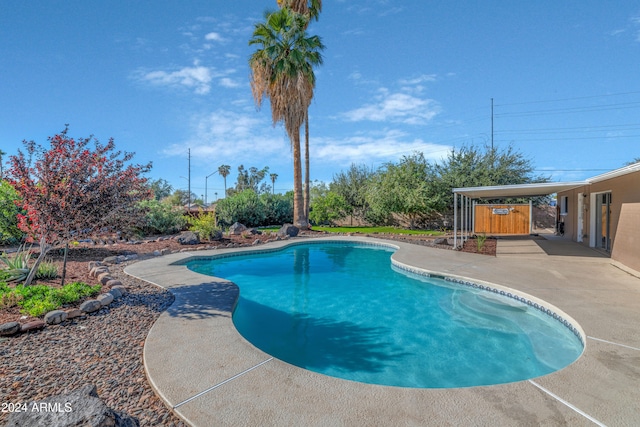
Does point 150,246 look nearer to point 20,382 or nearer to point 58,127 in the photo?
point 58,127

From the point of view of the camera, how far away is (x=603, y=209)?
1144 cm

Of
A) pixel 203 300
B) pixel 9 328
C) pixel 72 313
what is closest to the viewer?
pixel 9 328

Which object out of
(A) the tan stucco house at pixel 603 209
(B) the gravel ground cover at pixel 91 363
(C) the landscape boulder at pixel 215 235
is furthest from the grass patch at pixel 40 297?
(A) the tan stucco house at pixel 603 209

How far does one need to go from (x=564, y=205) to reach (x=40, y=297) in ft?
66.8

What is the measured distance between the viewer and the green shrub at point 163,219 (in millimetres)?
15844

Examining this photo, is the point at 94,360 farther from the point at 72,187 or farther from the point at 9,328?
the point at 72,187

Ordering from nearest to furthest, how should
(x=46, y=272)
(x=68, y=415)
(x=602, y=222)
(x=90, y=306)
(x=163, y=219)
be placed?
1. (x=68, y=415)
2. (x=90, y=306)
3. (x=46, y=272)
4. (x=602, y=222)
5. (x=163, y=219)

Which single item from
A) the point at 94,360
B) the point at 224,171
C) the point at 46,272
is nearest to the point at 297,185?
the point at 46,272

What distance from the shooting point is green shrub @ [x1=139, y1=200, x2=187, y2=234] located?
15844 millimetres

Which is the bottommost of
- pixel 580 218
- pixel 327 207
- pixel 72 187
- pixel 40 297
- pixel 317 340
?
pixel 317 340

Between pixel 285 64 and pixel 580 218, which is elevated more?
pixel 285 64

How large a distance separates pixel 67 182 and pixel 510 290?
332 inches

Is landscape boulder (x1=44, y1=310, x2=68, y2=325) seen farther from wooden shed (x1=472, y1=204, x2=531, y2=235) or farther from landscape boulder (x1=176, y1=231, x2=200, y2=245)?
wooden shed (x1=472, y1=204, x2=531, y2=235)

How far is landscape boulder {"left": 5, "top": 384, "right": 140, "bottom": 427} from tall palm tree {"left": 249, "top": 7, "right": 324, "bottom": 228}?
53.7ft
